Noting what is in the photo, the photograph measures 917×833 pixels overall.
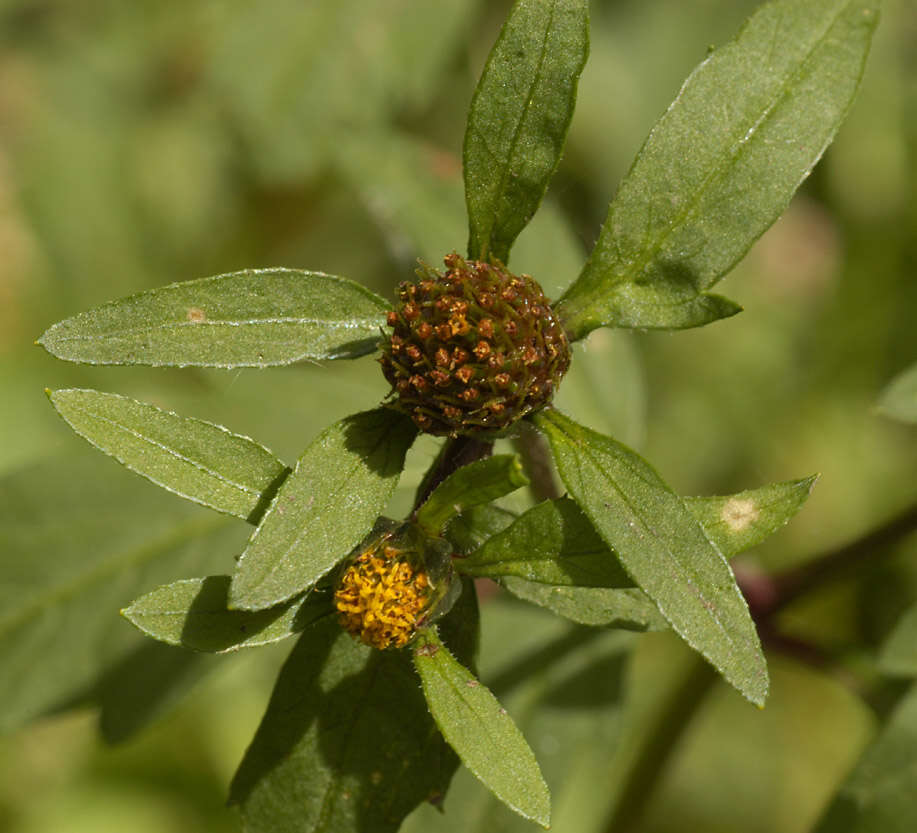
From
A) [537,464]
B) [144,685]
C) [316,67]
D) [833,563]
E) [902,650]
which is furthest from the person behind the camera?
[316,67]

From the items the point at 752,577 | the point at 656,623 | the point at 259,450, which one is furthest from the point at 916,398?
the point at 259,450

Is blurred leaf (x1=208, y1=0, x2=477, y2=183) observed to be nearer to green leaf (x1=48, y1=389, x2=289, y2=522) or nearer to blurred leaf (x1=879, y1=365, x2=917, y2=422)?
blurred leaf (x1=879, y1=365, x2=917, y2=422)

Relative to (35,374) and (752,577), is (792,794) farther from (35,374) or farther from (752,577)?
(35,374)

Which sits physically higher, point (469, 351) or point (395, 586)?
point (469, 351)

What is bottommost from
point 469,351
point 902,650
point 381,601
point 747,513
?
point 902,650

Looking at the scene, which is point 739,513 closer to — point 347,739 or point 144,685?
point 347,739

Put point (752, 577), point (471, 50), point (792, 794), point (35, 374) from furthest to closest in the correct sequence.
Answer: point (471, 50)
point (35, 374)
point (792, 794)
point (752, 577)

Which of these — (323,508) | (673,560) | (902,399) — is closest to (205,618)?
(323,508)
